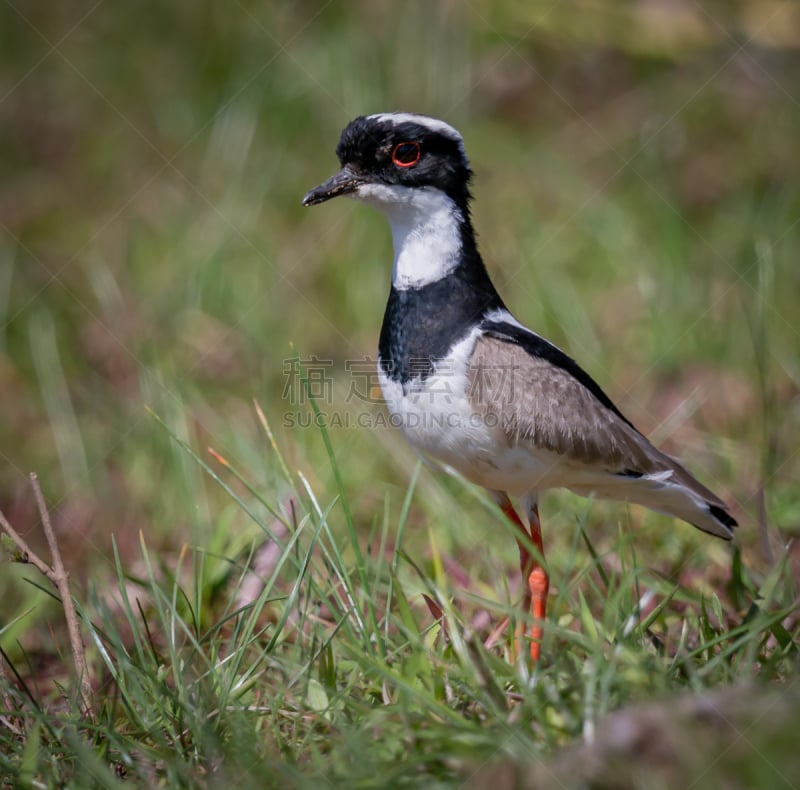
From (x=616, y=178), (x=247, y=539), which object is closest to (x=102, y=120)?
(x=616, y=178)

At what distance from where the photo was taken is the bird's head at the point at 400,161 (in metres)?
3.42

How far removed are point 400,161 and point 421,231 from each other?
25 centimetres

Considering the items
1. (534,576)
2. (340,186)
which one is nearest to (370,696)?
(534,576)

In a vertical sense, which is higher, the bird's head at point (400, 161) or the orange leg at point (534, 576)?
the bird's head at point (400, 161)

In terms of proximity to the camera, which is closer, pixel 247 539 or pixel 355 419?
pixel 247 539

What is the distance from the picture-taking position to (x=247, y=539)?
3896 mm

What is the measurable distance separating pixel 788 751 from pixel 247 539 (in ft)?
7.82

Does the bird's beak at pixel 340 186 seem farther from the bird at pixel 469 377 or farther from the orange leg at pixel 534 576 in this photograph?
the orange leg at pixel 534 576

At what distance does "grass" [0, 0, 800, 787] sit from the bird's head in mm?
919

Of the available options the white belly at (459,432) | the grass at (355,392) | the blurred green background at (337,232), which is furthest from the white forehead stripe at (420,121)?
the blurred green background at (337,232)

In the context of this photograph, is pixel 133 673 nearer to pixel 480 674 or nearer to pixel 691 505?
pixel 480 674

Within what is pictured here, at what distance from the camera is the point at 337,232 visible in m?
6.29

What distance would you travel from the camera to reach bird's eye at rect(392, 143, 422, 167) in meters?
3.43

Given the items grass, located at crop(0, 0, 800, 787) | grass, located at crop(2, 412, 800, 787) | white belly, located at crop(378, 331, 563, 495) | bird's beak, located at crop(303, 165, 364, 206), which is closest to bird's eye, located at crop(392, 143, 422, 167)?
bird's beak, located at crop(303, 165, 364, 206)
